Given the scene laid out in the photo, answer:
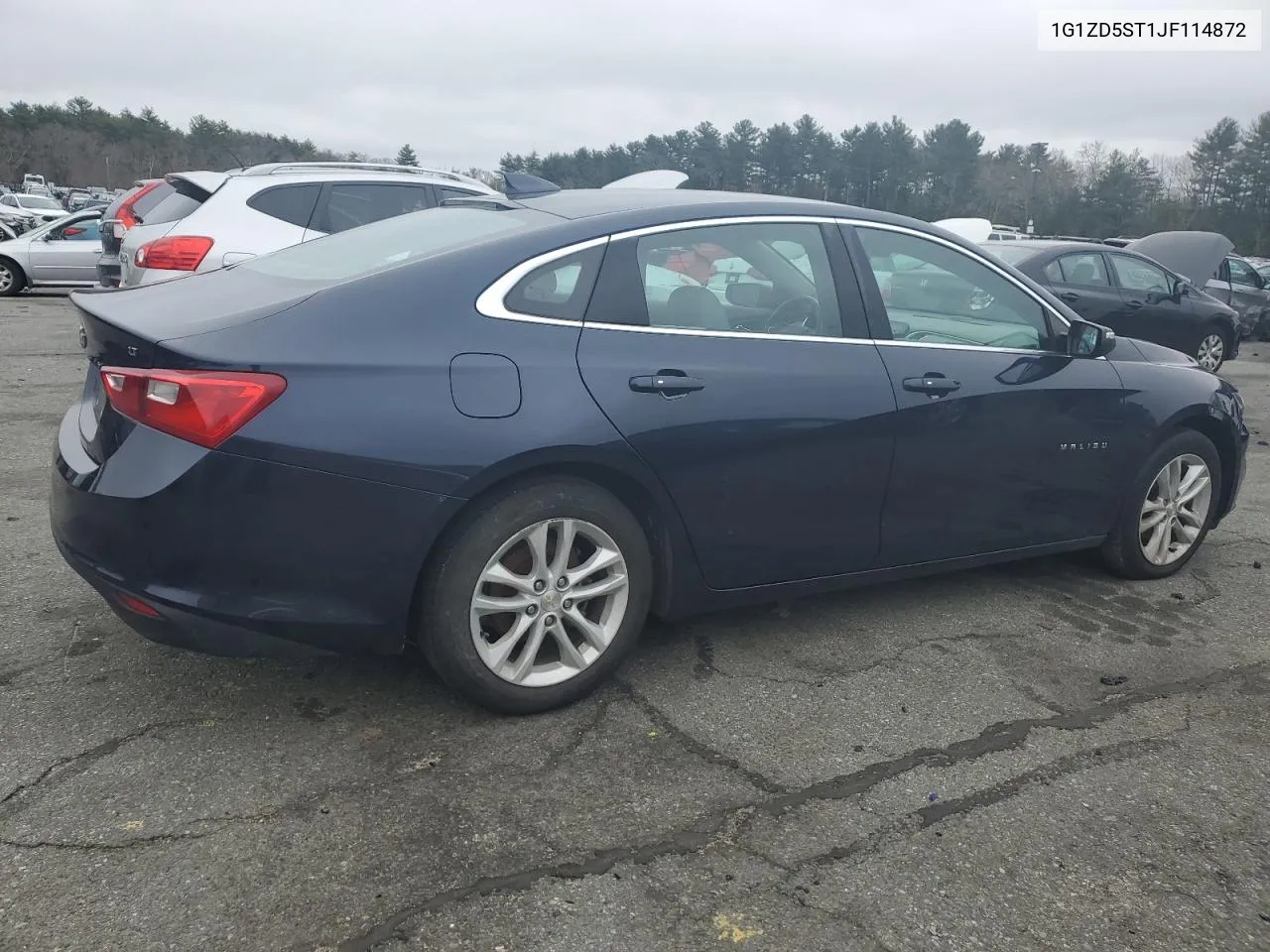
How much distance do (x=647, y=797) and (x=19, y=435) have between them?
555cm

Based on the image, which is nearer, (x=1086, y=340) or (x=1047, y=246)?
(x=1086, y=340)

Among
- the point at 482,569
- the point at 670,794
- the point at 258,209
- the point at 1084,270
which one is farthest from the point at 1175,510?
the point at 1084,270

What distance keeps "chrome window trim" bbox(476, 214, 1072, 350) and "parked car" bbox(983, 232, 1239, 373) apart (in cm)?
642

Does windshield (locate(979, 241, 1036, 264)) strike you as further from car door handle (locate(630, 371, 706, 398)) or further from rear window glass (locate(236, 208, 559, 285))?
car door handle (locate(630, 371, 706, 398))

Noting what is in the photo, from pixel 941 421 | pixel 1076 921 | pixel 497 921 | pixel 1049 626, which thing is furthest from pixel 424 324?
pixel 1049 626

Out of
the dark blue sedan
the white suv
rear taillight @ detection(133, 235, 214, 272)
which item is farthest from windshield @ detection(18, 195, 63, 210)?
the dark blue sedan

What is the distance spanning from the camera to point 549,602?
10.5 feet

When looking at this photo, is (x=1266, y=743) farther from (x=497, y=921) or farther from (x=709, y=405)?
(x=497, y=921)

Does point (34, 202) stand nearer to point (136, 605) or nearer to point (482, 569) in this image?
point (136, 605)

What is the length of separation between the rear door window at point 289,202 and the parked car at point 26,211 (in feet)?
68.0

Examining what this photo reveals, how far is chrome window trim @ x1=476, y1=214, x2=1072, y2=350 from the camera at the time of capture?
3.15 metres

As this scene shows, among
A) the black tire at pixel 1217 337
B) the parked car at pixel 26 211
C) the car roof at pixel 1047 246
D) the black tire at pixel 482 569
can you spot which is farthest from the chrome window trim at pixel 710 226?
the parked car at pixel 26 211

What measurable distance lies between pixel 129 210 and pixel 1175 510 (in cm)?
1012

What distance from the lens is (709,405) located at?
3375mm
